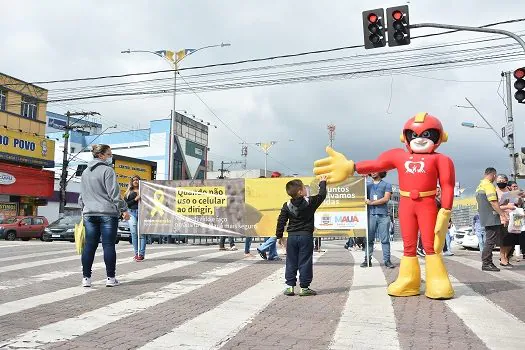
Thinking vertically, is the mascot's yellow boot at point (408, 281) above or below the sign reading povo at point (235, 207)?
below

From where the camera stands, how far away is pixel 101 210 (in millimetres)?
6055

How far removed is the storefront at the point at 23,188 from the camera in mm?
34219

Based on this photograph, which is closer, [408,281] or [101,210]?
[408,281]

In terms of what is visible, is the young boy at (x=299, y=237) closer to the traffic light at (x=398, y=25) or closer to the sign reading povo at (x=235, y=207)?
the sign reading povo at (x=235, y=207)

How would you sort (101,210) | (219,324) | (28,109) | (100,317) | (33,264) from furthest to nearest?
(28,109) < (33,264) < (101,210) < (100,317) < (219,324)

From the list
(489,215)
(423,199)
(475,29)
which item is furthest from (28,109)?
(423,199)

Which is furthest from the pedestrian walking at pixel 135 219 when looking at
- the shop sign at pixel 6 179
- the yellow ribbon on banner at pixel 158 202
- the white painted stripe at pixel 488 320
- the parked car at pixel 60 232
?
the shop sign at pixel 6 179

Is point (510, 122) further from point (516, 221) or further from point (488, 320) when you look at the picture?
point (488, 320)

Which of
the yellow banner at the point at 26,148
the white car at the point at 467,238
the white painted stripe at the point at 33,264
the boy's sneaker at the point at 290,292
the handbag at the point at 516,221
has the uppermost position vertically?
the yellow banner at the point at 26,148

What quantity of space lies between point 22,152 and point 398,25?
3339 centimetres

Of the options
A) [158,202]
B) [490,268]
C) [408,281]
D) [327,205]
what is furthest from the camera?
[158,202]

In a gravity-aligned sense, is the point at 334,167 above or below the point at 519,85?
below

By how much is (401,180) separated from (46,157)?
126ft

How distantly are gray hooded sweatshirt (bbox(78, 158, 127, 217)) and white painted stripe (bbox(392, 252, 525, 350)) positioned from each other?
413cm
